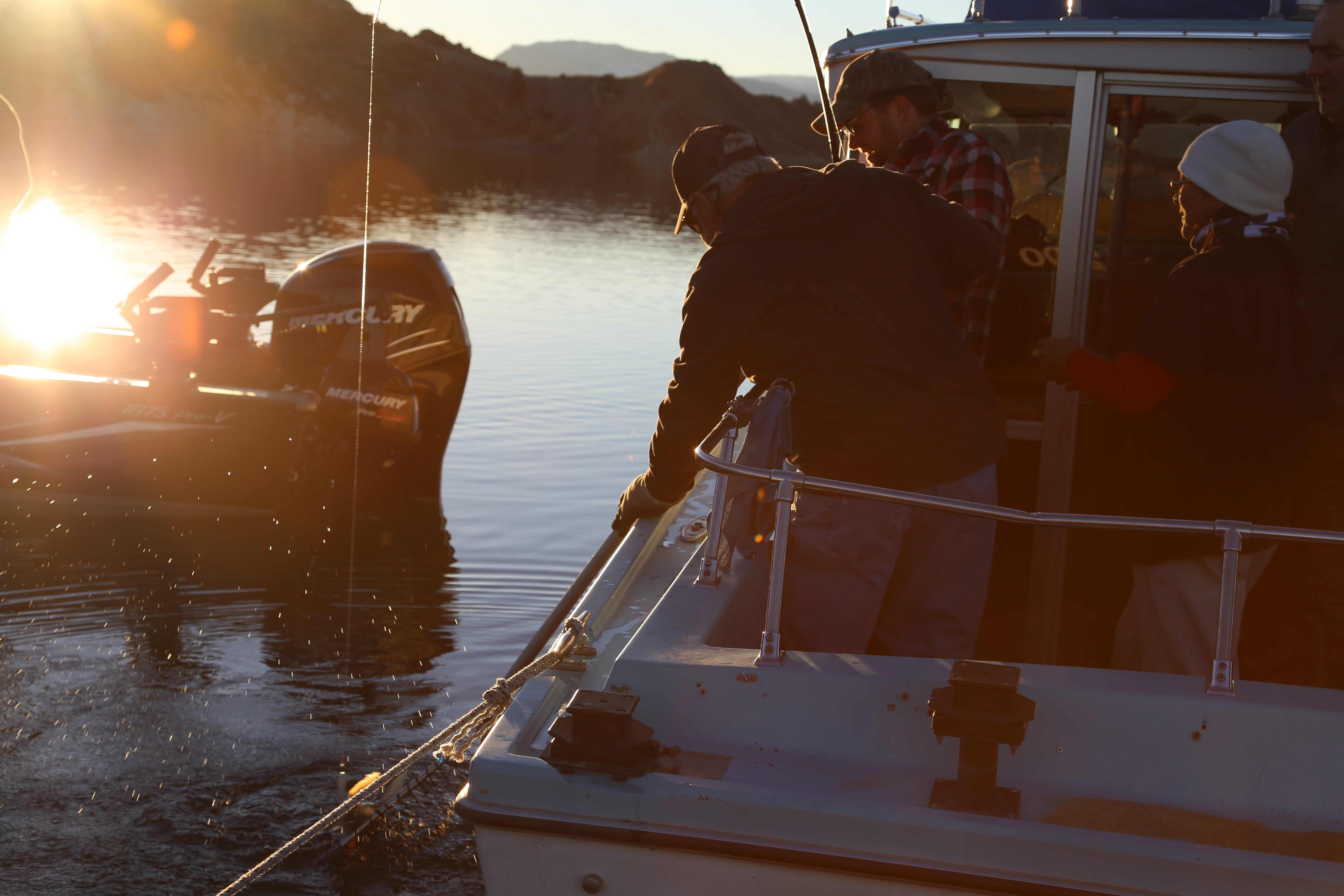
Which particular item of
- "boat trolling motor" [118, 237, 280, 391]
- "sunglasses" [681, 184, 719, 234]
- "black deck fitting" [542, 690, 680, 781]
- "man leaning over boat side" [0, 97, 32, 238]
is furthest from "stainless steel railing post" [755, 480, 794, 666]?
"boat trolling motor" [118, 237, 280, 391]

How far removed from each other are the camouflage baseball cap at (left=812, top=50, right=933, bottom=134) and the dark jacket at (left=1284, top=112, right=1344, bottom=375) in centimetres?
110

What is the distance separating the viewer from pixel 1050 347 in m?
3.01

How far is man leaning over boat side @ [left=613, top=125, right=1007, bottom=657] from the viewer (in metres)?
2.72

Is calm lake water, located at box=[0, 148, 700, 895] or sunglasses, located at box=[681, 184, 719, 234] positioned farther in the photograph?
calm lake water, located at box=[0, 148, 700, 895]

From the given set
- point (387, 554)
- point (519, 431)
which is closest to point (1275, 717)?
point (387, 554)

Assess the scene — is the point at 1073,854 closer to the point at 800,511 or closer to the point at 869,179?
the point at 800,511

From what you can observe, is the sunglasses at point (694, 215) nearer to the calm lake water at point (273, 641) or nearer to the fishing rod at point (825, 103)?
the fishing rod at point (825, 103)

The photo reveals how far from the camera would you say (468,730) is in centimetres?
282

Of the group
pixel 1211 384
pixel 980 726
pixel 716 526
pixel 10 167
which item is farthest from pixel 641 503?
pixel 10 167

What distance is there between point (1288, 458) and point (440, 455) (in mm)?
7056

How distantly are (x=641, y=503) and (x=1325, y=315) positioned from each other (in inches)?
78.2

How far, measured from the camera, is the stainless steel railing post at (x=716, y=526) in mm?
2715

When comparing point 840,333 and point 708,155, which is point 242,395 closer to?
point 708,155

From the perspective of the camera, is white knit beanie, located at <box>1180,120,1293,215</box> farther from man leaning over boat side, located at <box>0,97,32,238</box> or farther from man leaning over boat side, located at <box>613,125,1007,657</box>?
man leaning over boat side, located at <box>0,97,32,238</box>
